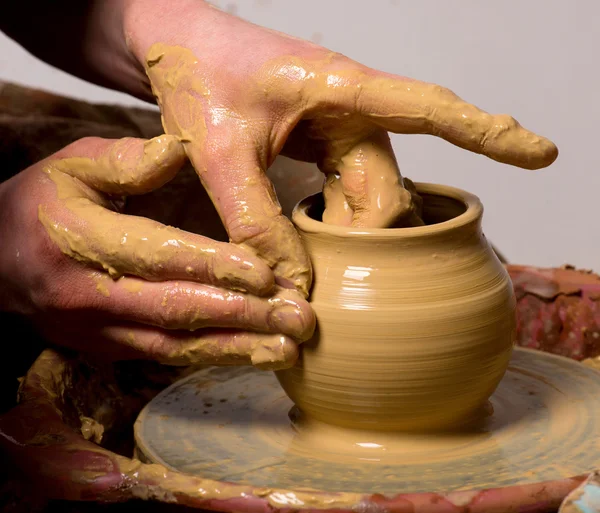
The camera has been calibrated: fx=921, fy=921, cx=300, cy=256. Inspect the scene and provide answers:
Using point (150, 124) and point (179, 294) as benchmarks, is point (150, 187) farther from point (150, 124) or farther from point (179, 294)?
point (150, 124)

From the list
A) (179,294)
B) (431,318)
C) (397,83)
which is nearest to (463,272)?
(431,318)

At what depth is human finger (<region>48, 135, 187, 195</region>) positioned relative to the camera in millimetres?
1274

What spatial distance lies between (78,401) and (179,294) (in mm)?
370

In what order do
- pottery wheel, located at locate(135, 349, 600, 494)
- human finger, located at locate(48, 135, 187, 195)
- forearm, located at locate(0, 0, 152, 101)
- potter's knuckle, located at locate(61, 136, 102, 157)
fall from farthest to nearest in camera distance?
forearm, located at locate(0, 0, 152, 101) < potter's knuckle, located at locate(61, 136, 102, 157) < human finger, located at locate(48, 135, 187, 195) < pottery wheel, located at locate(135, 349, 600, 494)

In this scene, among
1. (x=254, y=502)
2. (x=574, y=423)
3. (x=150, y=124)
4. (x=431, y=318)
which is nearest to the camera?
(x=254, y=502)

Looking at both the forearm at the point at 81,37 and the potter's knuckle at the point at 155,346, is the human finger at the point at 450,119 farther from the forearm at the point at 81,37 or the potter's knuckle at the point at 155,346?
the forearm at the point at 81,37

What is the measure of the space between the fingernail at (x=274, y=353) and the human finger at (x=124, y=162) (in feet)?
0.93

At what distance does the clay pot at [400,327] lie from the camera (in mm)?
1189

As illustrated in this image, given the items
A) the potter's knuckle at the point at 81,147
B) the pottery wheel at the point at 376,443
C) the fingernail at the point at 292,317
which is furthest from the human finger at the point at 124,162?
the pottery wheel at the point at 376,443

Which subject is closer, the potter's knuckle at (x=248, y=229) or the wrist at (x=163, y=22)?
the potter's knuckle at (x=248, y=229)

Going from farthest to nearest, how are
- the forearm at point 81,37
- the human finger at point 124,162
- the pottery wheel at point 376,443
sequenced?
the forearm at point 81,37 < the human finger at point 124,162 < the pottery wheel at point 376,443

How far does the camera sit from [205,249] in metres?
1.19

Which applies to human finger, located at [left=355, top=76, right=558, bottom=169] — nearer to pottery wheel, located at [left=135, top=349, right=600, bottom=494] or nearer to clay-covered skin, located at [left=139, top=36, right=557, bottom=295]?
clay-covered skin, located at [left=139, top=36, right=557, bottom=295]

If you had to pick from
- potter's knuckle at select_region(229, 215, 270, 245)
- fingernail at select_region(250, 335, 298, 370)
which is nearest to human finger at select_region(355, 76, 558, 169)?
potter's knuckle at select_region(229, 215, 270, 245)
